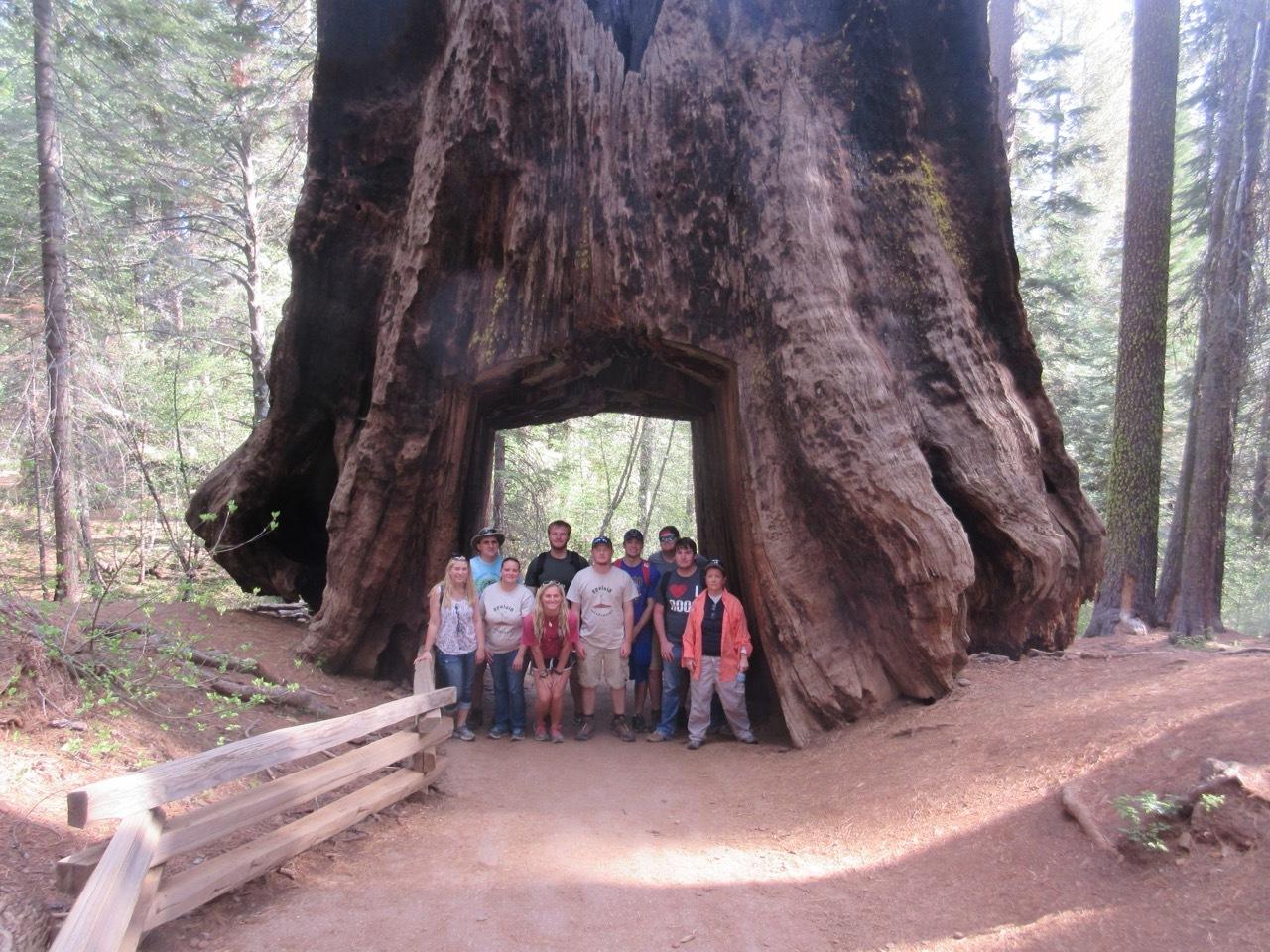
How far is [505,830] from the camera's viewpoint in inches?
207

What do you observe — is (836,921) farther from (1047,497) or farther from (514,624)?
(1047,497)

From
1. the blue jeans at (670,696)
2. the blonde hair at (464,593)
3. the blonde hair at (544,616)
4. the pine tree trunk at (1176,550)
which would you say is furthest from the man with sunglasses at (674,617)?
the pine tree trunk at (1176,550)

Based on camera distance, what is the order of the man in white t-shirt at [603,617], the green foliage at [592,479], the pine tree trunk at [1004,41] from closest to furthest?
1. the man in white t-shirt at [603,617]
2. the pine tree trunk at [1004,41]
3. the green foliage at [592,479]

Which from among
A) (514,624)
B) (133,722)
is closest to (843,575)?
(514,624)

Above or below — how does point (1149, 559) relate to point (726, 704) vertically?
above

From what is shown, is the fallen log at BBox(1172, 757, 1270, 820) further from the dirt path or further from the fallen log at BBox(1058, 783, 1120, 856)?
the fallen log at BBox(1058, 783, 1120, 856)

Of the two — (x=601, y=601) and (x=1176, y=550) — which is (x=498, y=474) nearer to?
(x=601, y=601)

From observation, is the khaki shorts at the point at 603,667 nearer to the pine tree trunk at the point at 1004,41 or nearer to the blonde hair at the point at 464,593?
the blonde hair at the point at 464,593

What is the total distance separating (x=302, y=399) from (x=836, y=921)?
27.4ft

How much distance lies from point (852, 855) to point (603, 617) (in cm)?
359

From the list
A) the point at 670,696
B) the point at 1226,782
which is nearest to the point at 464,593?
the point at 670,696

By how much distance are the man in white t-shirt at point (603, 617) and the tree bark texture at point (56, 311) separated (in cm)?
795

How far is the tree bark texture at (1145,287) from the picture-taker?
35.9 feet

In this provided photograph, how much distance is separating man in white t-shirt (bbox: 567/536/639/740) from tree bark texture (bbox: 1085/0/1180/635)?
770cm
